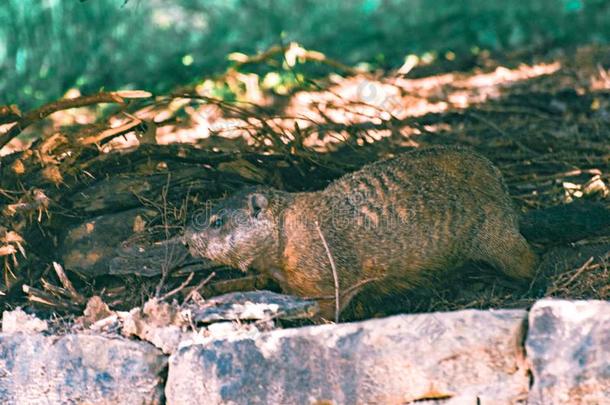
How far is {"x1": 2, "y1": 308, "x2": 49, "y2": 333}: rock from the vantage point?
448cm

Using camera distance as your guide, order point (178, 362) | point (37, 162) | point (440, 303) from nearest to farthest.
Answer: point (178, 362), point (440, 303), point (37, 162)

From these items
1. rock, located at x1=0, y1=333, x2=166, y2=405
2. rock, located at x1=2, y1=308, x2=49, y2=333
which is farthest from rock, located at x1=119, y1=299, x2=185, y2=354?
rock, located at x1=2, y1=308, x2=49, y2=333

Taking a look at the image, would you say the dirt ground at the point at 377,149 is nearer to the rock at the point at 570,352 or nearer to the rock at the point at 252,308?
the rock at the point at 252,308

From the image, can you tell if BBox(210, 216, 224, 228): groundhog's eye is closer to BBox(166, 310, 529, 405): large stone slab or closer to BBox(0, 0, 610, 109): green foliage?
BBox(166, 310, 529, 405): large stone slab

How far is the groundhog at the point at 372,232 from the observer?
15.5ft

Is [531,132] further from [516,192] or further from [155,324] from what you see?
[155,324]

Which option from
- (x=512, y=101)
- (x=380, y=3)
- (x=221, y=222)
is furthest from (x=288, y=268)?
(x=380, y=3)

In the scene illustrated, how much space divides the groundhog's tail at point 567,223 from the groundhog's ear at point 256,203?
48.9 inches

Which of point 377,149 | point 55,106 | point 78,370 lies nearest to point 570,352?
point 78,370

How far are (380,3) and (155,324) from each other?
498 centimetres

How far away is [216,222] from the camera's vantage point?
4793mm

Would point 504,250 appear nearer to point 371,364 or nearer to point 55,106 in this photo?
point 371,364

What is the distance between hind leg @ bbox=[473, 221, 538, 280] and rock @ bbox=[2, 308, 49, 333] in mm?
1973

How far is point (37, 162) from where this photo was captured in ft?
16.8
